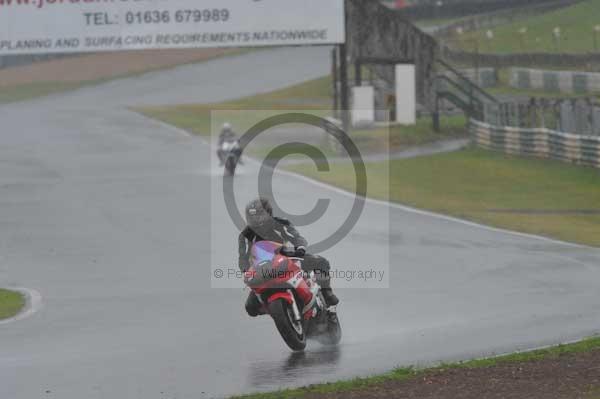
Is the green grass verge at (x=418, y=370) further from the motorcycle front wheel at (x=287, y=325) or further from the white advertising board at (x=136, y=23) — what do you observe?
the white advertising board at (x=136, y=23)

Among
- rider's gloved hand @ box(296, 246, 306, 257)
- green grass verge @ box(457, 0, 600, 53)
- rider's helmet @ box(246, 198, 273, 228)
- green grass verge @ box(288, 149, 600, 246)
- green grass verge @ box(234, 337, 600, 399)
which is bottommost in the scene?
green grass verge @ box(288, 149, 600, 246)

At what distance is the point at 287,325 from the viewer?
36.3 ft

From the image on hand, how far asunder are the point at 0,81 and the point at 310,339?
65.3 m

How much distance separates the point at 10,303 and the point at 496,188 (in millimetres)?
15390

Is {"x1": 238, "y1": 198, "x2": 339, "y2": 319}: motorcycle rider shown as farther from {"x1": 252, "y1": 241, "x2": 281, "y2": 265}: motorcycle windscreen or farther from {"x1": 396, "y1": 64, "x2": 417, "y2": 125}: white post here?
{"x1": 396, "y1": 64, "x2": 417, "y2": 125}: white post

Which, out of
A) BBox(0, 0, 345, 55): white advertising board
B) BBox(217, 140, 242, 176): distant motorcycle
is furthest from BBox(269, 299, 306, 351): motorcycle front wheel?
BBox(0, 0, 345, 55): white advertising board

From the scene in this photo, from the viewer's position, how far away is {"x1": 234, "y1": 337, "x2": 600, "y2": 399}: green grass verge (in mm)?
9320

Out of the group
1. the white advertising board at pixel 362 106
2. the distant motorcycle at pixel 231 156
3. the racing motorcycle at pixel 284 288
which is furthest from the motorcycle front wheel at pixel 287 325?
the white advertising board at pixel 362 106

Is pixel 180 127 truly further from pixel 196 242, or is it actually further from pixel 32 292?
pixel 32 292

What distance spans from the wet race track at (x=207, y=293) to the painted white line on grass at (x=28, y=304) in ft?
0.58

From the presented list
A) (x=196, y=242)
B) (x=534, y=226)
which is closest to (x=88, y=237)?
(x=196, y=242)

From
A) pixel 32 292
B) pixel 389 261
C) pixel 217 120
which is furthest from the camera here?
pixel 217 120

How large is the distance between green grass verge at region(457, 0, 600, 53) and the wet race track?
17.9 m

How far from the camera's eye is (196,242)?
2044 centimetres
